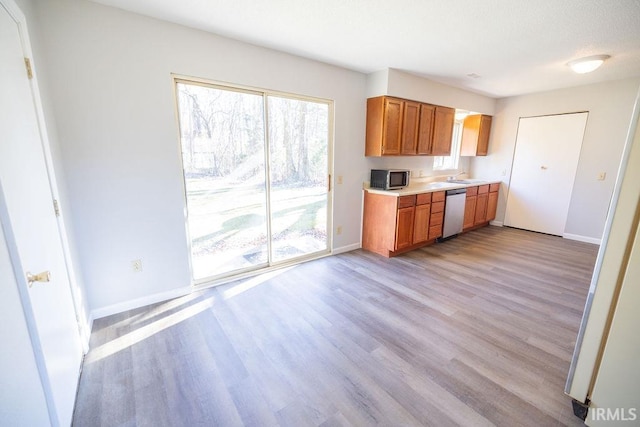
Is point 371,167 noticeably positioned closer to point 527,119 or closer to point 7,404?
point 527,119

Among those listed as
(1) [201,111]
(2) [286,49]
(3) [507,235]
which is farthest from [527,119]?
(1) [201,111]

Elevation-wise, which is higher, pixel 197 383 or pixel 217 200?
pixel 217 200

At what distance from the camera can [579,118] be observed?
4418mm

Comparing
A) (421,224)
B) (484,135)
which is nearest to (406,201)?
(421,224)

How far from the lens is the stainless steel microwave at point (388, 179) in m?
3.87

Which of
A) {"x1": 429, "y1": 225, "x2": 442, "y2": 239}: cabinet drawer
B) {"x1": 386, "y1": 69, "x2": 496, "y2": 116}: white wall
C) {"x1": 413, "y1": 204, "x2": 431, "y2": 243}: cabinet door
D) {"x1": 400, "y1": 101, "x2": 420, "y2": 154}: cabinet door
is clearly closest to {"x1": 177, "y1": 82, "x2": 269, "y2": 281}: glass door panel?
{"x1": 386, "y1": 69, "x2": 496, "y2": 116}: white wall

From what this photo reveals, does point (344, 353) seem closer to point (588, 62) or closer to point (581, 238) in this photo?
point (588, 62)

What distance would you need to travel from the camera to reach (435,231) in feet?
14.0

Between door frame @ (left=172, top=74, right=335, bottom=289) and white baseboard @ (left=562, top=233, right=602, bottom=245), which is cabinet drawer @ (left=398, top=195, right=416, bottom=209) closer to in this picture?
door frame @ (left=172, top=74, right=335, bottom=289)

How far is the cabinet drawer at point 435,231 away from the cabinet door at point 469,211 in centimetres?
80

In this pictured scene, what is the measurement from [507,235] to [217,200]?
16.5ft

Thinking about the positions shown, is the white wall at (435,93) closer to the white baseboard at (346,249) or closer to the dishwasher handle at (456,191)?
the dishwasher handle at (456,191)

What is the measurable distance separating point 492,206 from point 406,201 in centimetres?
288

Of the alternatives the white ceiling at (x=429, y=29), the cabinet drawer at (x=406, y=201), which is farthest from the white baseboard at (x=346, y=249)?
the white ceiling at (x=429, y=29)
